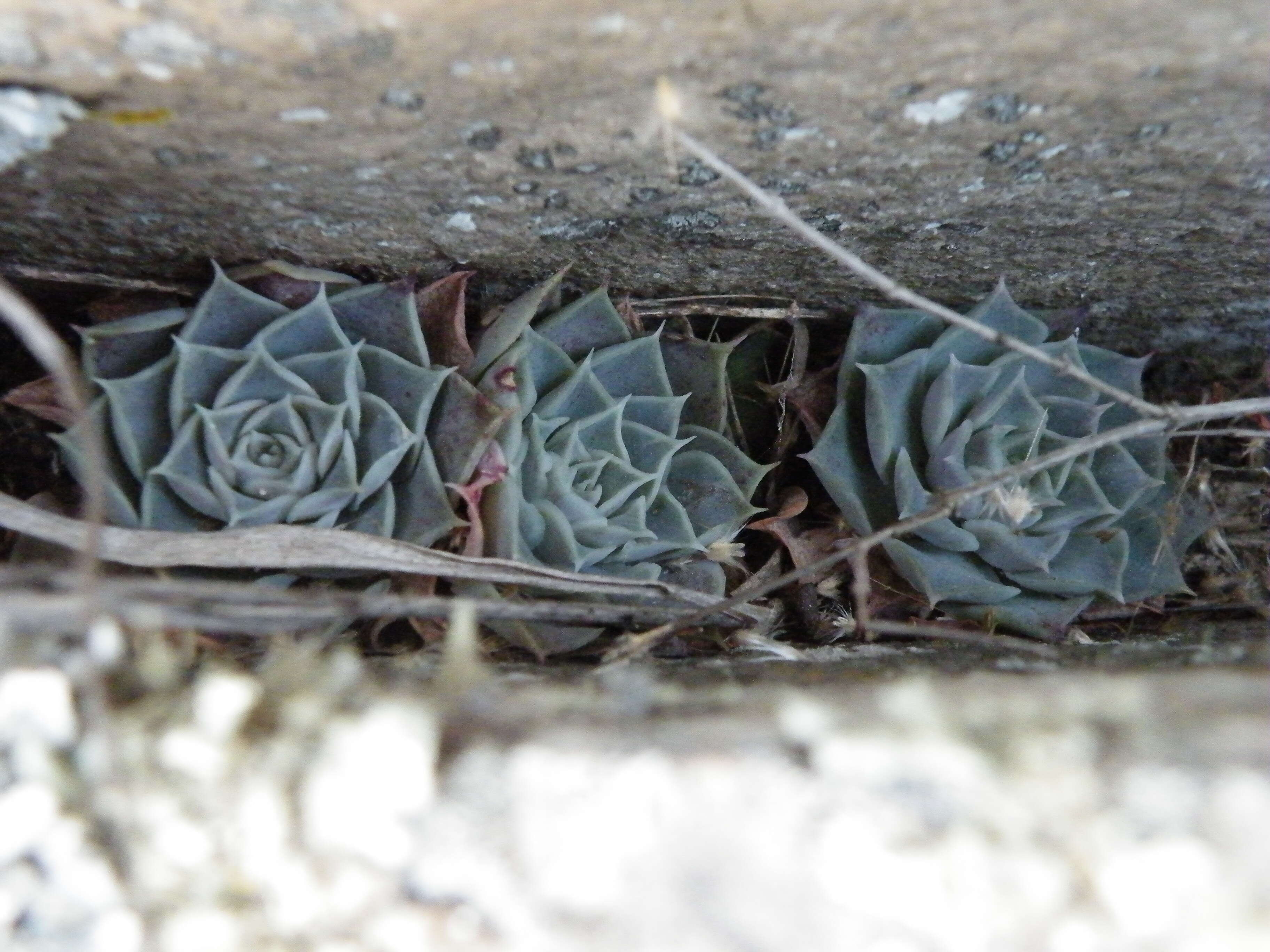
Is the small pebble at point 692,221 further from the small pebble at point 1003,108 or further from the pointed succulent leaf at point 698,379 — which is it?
the small pebble at point 1003,108

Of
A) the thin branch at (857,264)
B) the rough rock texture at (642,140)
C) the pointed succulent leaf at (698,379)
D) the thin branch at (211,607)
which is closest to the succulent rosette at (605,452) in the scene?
the pointed succulent leaf at (698,379)

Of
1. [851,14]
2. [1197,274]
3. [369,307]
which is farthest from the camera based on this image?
[1197,274]

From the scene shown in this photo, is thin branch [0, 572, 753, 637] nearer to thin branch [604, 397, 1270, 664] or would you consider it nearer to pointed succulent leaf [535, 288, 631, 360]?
thin branch [604, 397, 1270, 664]

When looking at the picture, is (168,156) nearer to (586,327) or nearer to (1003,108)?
(586,327)

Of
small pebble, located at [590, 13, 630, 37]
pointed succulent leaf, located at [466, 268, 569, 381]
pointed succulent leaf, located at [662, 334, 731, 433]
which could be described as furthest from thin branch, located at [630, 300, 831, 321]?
small pebble, located at [590, 13, 630, 37]

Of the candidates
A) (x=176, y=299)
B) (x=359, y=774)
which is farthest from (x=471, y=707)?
(x=176, y=299)

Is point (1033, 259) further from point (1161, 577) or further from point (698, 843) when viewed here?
point (698, 843)
